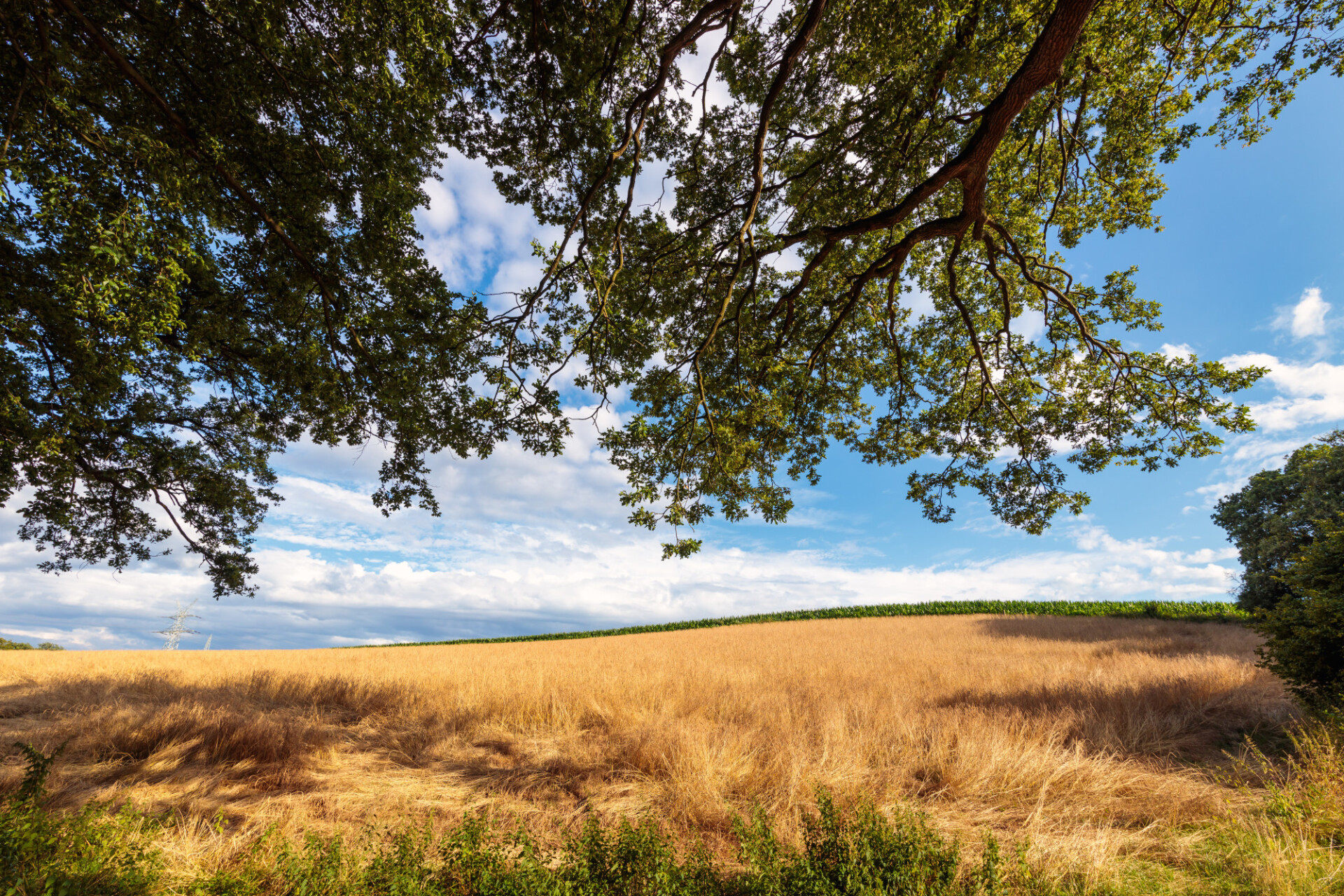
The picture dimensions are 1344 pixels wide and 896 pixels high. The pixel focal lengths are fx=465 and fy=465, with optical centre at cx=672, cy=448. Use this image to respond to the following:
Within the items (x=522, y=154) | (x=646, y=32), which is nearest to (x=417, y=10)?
(x=522, y=154)

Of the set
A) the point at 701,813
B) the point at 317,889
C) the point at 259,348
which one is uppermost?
the point at 259,348

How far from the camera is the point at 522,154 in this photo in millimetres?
7637

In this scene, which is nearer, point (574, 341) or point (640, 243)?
point (574, 341)

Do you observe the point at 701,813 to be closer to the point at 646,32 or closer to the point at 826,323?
the point at 826,323

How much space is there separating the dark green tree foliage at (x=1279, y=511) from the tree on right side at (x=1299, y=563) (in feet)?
0.11

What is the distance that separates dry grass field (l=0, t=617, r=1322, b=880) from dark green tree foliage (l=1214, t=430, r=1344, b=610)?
13.0m

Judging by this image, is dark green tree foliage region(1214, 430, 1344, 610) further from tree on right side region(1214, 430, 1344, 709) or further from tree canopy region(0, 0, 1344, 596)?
tree canopy region(0, 0, 1344, 596)

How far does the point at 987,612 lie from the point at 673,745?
33.2m

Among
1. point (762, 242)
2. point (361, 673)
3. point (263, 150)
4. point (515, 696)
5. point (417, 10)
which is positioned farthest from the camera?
point (361, 673)

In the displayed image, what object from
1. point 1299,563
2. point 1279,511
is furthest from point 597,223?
point 1279,511

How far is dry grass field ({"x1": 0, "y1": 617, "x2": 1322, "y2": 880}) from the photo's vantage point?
4.48m

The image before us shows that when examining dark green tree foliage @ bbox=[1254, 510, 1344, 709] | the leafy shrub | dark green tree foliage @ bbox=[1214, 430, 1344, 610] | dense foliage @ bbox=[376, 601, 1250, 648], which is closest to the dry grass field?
the leafy shrub

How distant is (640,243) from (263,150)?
5.43 m

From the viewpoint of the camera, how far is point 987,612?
30.7m
